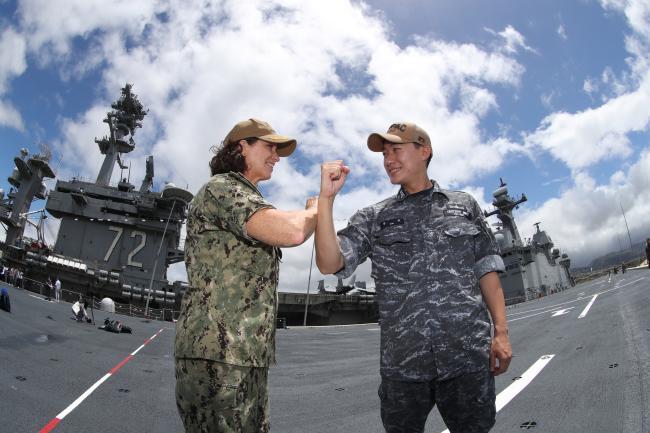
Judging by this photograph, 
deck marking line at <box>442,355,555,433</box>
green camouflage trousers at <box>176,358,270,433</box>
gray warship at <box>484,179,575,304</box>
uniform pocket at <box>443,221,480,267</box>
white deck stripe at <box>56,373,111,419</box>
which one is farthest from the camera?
gray warship at <box>484,179,575,304</box>

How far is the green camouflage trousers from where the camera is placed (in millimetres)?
1589

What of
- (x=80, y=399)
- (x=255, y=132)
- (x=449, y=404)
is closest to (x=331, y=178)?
(x=255, y=132)

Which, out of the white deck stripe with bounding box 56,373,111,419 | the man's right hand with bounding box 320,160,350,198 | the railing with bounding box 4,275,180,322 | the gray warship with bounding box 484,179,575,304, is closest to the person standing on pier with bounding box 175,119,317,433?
the man's right hand with bounding box 320,160,350,198

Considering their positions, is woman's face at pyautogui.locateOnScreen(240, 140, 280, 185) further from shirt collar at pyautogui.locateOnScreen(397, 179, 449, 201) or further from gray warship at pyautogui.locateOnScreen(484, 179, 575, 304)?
gray warship at pyautogui.locateOnScreen(484, 179, 575, 304)

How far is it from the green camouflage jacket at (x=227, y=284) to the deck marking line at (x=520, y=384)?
2.68 metres

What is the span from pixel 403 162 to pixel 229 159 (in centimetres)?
113

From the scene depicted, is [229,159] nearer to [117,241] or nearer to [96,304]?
[96,304]

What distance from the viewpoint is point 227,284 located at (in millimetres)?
1751

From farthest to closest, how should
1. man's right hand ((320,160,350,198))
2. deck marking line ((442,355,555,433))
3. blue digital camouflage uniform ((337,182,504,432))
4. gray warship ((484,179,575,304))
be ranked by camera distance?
1. gray warship ((484,179,575,304))
2. deck marking line ((442,355,555,433))
3. blue digital camouflage uniform ((337,182,504,432))
4. man's right hand ((320,160,350,198))

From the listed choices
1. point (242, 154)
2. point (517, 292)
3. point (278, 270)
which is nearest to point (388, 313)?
point (278, 270)

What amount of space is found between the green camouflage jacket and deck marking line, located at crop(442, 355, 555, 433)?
2.68m

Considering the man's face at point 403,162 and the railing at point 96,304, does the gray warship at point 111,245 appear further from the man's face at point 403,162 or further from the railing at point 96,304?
the man's face at point 403,162

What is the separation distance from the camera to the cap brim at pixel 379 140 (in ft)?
7.75

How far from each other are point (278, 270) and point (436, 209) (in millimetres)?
1150
